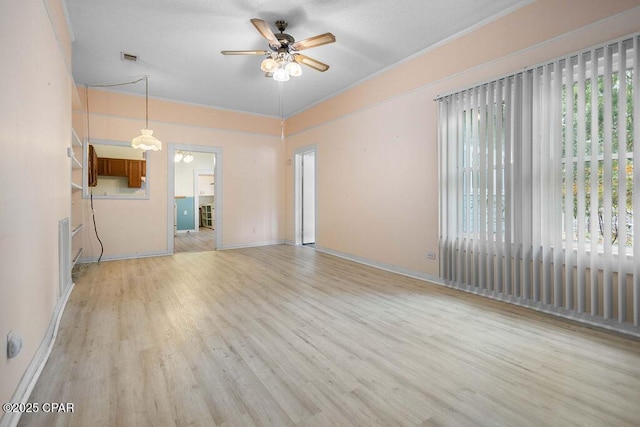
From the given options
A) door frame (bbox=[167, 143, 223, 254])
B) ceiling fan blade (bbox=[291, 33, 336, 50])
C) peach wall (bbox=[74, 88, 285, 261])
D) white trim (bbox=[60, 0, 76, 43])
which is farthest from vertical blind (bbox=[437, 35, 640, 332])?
door frame (bbox=[167, 143, 223, 254])

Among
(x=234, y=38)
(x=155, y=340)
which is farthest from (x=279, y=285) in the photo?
(x=234, y=38)

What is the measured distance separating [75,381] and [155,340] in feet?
1.91

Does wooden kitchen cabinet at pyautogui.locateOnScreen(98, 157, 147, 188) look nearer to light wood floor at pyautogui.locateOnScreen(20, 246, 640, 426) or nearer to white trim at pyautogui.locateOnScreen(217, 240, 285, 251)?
white trim at pyautogui.locateOnScreen(217, 240, 285, 251)

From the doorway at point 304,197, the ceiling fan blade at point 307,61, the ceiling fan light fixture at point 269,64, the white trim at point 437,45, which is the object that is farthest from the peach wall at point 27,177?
the doorway at point 304,197

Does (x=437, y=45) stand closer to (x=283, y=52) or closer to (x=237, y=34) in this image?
(x=283, y=52)

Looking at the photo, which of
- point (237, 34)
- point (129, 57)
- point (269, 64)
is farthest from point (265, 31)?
point (129, 57)

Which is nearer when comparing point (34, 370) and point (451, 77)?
point (34, 370)

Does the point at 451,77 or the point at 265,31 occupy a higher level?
the point at 265,31

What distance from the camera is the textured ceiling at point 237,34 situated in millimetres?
3240

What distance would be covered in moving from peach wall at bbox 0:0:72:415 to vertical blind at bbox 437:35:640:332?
12.8 ft

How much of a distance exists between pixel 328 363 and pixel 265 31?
3155 millimetres

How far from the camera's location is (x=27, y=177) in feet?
6.02

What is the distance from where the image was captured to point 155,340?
2375mm

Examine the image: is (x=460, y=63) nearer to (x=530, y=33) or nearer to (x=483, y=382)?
(x=530, y=33)
